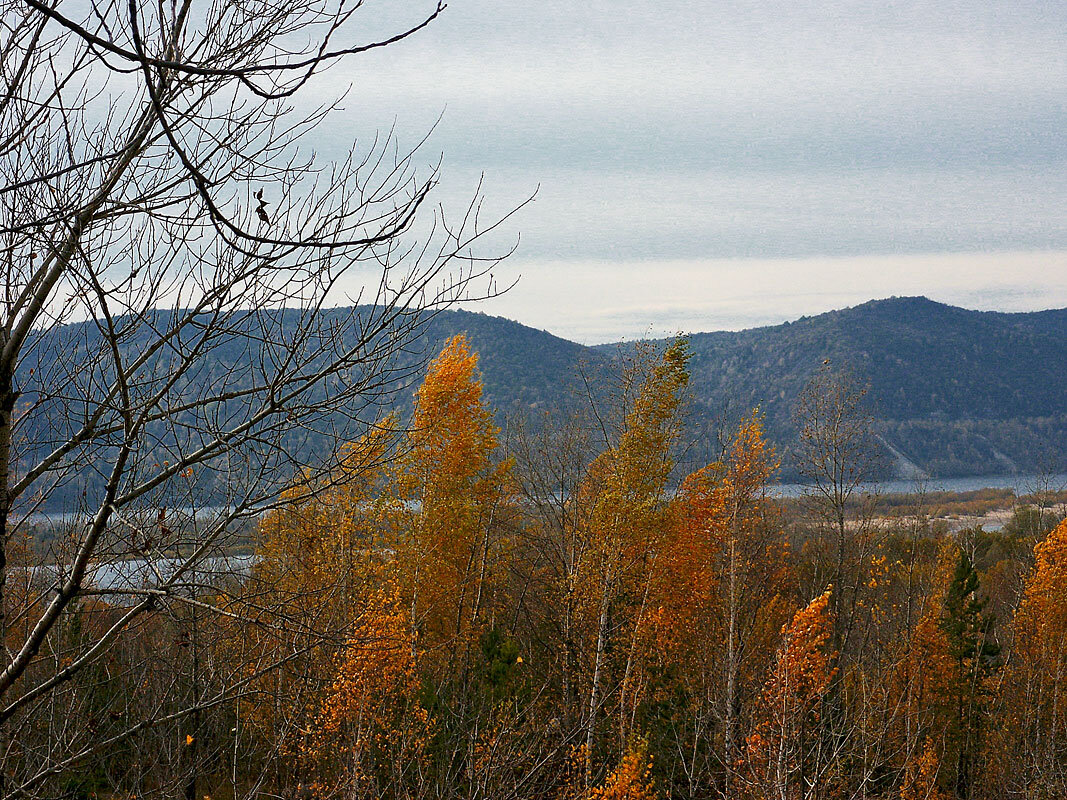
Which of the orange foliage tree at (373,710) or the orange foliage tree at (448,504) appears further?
the orange foliage tree at (448,504)

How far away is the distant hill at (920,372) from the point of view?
148 meters

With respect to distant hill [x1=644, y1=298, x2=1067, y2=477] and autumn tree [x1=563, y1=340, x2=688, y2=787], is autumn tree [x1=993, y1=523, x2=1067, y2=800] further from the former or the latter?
distant hill [x1=644, y1=298, x2=1067, y2=477]

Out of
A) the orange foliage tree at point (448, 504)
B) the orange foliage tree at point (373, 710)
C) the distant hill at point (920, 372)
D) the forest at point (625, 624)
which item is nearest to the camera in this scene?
the orange foliage tree at point (373, 710)

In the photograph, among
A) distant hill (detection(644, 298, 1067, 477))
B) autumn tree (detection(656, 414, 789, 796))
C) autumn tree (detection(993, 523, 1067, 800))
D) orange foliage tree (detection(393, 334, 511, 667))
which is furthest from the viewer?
distant hill (detection(644, 298, 1067, 477))

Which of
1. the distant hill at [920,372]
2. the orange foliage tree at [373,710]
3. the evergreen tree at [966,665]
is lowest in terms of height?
the evergreen tree at [966,665]

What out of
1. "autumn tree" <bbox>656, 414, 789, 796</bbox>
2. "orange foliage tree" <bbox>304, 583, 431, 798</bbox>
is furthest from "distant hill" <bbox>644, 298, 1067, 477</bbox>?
"orange foliage tree" <bbox>304, 583, 431, 798</bbox>

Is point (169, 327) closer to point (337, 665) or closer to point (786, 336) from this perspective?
point (337, 665)

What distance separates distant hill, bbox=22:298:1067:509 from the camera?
14812 cm

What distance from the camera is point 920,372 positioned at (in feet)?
563

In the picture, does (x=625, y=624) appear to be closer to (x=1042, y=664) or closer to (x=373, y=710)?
(x=373, y=710)

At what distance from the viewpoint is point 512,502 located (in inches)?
1044

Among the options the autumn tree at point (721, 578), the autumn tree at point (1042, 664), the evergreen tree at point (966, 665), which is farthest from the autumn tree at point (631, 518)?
the evergreen tree at point (966, 665)

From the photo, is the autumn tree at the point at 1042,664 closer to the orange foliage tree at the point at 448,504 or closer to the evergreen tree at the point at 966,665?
the evergreen tree at the point at 966,665

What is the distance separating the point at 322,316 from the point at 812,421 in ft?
65.3
